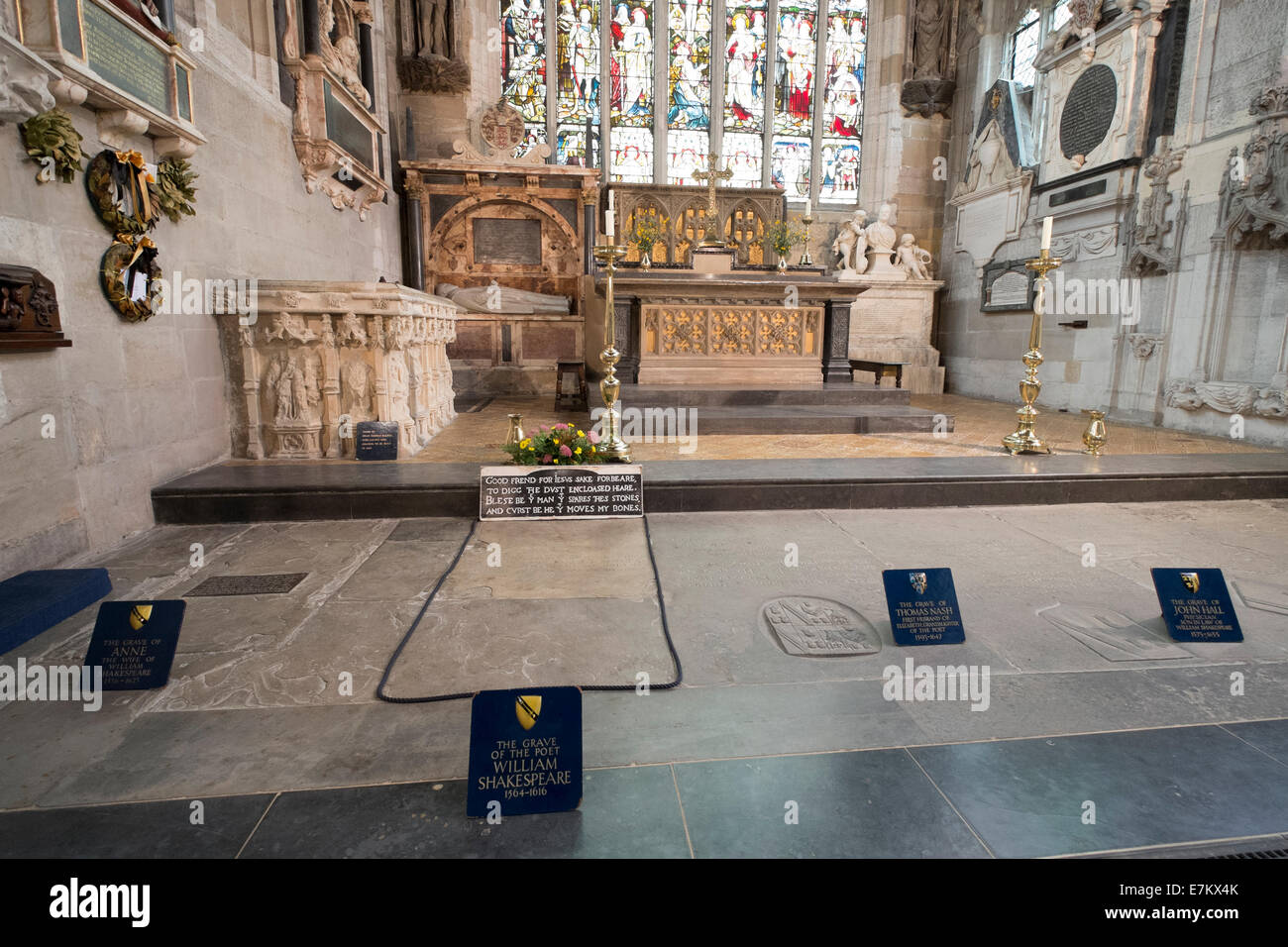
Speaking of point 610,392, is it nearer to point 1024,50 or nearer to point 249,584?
point 249,584

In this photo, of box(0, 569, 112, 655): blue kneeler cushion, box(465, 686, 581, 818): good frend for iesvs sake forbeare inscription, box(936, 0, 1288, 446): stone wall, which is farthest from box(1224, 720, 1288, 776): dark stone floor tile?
box(936, 0, 1288, 446): stone wall

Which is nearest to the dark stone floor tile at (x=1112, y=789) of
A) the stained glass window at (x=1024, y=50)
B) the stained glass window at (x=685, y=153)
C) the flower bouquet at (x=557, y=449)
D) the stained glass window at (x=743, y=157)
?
the flower bouquet at (x=557, y=449)

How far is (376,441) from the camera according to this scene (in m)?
5.89

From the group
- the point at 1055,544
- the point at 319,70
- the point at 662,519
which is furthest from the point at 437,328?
the point at 1055,544

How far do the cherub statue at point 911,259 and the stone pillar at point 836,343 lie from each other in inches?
204

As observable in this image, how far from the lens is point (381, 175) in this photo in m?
10.2

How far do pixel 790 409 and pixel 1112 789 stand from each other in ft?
22.3

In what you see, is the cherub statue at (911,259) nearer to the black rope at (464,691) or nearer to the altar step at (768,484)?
the altar step at (768,484)

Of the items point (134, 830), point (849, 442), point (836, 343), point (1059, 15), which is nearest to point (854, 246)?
point (1059, 15)

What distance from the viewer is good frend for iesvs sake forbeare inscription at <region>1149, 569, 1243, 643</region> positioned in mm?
3033

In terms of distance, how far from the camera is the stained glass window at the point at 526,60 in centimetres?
1358
